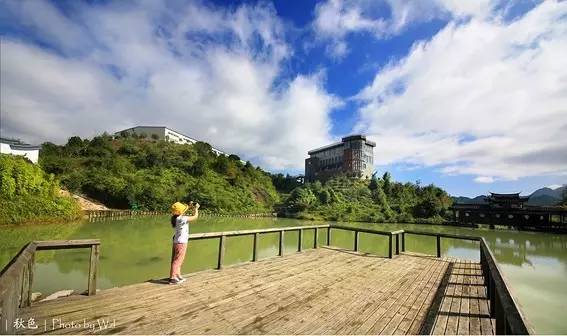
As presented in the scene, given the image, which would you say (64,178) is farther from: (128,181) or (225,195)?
(225,195)

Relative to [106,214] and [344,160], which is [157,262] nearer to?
[106,214]

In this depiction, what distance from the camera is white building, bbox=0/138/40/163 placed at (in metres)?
38.4

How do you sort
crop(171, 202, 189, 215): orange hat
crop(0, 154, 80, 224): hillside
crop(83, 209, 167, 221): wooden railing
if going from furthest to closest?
crop(83, 209, 167, 221): wooden railing → crop(0, 154, 80, 224): hillside → crop(171, 202, 189, 215): orange hat

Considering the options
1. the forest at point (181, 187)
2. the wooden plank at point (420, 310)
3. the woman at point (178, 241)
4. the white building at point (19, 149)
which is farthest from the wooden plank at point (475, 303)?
the white building at point (19, 149)

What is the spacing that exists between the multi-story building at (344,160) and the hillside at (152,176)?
A: 25.2 meters

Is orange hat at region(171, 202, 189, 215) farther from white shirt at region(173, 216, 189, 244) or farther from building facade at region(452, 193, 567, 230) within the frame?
building facade at region(452, 193, 567, 230)

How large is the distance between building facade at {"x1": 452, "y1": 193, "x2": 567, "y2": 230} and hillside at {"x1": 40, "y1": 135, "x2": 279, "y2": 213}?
27.6 metres

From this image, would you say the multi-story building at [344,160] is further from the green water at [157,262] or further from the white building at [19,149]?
the white building at [19,149]

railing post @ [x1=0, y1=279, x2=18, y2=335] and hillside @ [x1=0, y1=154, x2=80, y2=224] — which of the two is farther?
hillside @ [x1=0, y1=154, x2=80, y2=224]

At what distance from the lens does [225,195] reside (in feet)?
146

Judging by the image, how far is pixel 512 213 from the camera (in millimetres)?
34188

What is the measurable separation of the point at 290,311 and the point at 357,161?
7698cm

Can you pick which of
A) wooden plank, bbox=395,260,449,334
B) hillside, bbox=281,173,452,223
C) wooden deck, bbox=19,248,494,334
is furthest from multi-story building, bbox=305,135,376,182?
wooden deck, bbox=19,248,494,334

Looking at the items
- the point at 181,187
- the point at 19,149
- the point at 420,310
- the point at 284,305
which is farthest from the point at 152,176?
the point at 420,310
